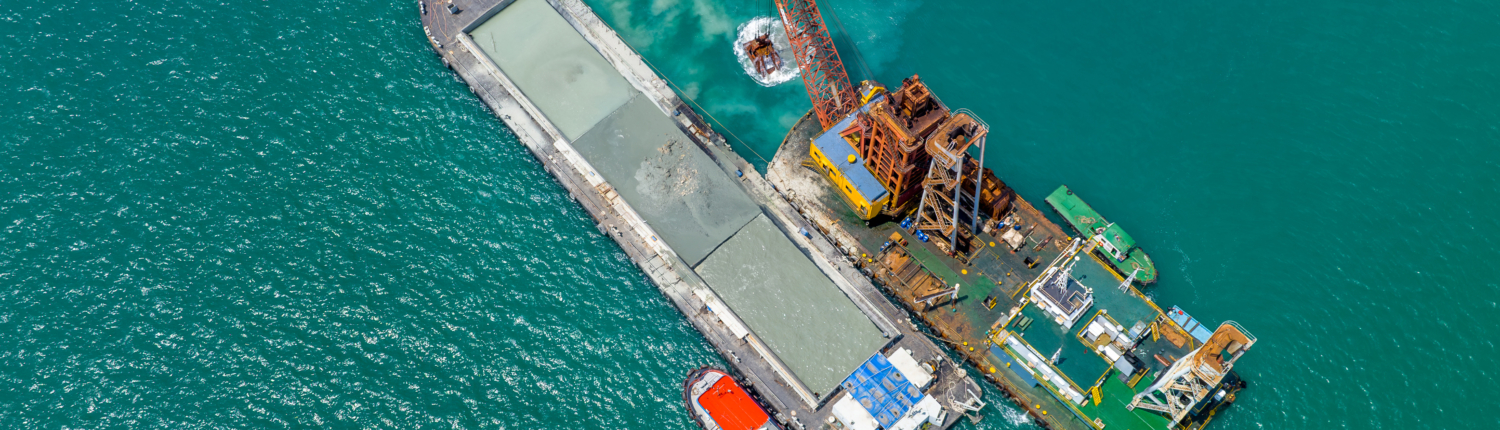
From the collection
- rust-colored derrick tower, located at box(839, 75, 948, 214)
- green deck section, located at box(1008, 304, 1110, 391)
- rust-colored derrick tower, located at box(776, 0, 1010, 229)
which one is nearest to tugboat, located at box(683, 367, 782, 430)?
rust-colored derrick tower, located at box(776, 0, 1010, 229)

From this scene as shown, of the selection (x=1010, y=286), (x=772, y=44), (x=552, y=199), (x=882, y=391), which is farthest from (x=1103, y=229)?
(x=552, y=199)

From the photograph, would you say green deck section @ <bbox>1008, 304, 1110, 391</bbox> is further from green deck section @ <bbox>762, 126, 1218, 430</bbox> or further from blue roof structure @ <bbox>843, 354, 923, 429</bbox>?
blue roof structure @ <bbox>843, 354, 923, 429</bbox>

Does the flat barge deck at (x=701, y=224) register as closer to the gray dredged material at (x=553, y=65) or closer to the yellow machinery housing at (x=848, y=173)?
the gray dredged material at (x=553, y=65)

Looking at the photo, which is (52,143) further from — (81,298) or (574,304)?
(574,304)

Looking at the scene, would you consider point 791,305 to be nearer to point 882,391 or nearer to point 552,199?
point 882,391

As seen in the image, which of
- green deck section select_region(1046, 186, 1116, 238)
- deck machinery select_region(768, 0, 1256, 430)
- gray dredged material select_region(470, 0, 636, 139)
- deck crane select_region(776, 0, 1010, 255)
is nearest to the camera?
deck machinery select_region(768, 0, 1256, 430)

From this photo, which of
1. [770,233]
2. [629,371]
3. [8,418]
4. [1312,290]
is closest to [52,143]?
[8,418]
